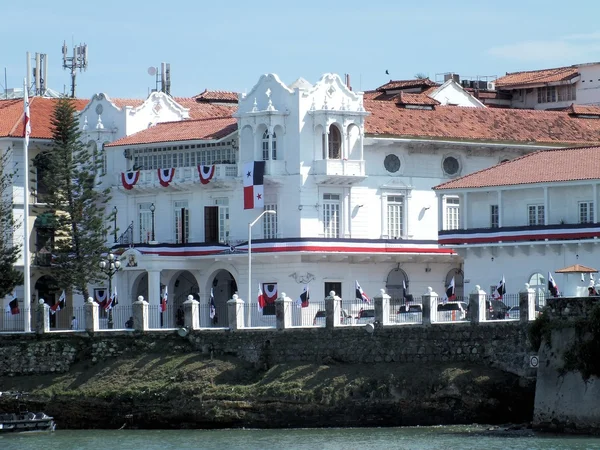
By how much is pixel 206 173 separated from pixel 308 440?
77.7 feet

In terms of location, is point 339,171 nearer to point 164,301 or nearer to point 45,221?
point 164,301

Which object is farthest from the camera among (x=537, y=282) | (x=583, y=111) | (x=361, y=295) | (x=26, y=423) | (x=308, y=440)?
(x=583, y=111)

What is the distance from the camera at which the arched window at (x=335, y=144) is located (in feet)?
264

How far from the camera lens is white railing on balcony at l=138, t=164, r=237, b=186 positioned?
8131 centimetres

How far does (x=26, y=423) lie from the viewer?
65.6 m

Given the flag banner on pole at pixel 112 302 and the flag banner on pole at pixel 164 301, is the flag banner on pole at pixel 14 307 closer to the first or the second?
the flag banner on pole at pixel 112 302

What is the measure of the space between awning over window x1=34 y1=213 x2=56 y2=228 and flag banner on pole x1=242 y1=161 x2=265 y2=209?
8364mm

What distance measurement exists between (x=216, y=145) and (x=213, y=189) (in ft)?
6.21

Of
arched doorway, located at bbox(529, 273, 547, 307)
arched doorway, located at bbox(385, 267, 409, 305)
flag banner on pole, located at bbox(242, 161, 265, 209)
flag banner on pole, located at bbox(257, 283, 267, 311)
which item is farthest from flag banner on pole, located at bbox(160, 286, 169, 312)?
arched doorway, located at bbox(529, 273, 547, 307)

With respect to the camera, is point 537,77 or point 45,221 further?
point 537,77

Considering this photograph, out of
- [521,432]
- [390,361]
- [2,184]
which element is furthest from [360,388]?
[2,184]

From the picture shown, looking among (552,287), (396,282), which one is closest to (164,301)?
(396,282)

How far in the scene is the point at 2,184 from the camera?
Answer: 8444 cm

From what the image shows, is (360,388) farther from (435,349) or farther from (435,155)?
(435,155)
